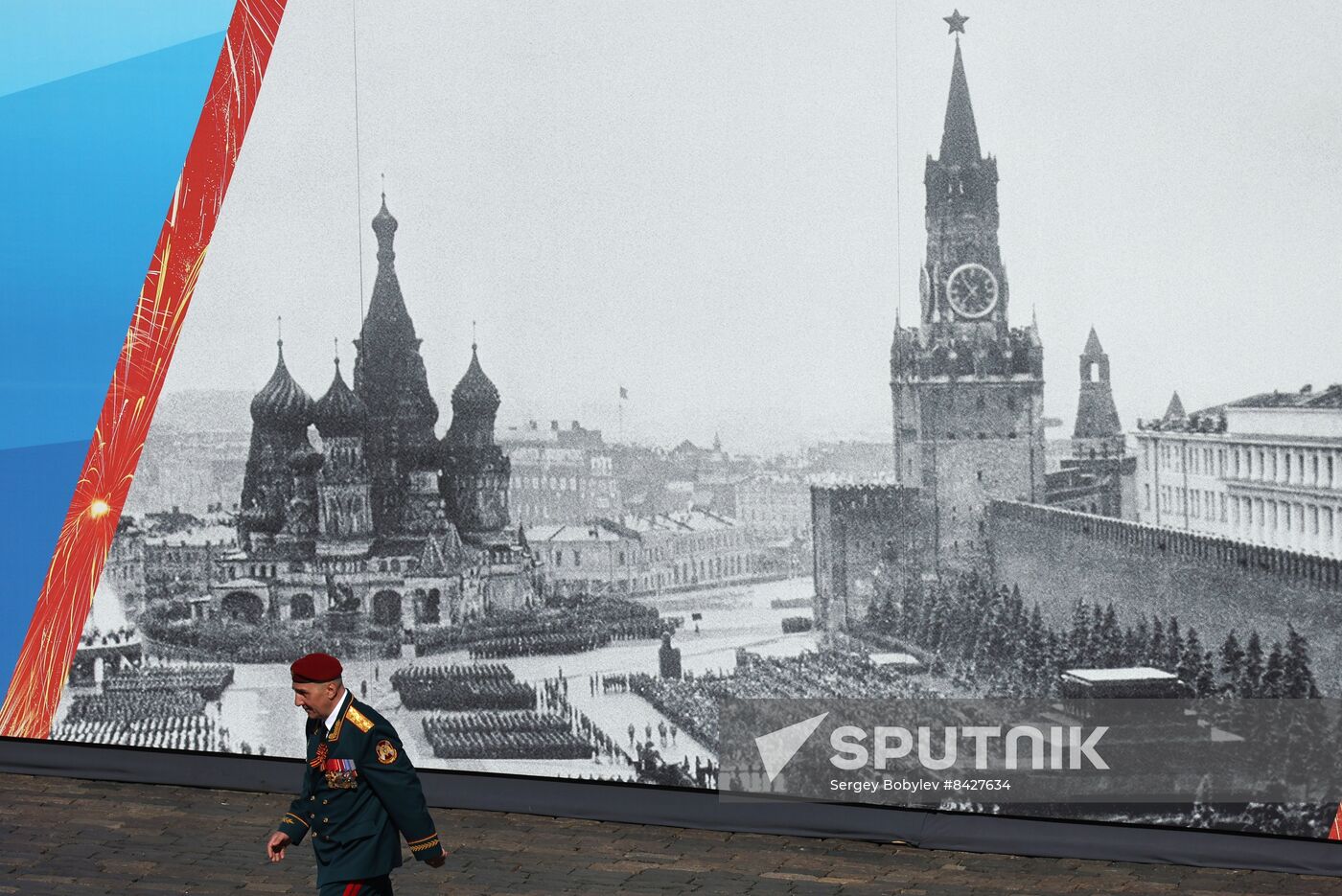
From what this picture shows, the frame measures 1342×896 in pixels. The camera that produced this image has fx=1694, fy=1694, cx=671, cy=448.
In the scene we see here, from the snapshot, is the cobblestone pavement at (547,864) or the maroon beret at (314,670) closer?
the maroon beret at (314,670)

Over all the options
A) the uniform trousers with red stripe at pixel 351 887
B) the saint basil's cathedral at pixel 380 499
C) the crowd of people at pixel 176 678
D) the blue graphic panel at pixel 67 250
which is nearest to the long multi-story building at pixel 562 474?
the saint basil's cathedral at pixel 380 499

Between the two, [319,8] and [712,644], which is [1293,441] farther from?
[319,8]

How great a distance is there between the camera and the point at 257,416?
8219 mm

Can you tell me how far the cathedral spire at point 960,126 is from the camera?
23.1 ft

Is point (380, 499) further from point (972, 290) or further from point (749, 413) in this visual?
point (972, 290)

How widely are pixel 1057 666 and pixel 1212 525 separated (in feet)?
2.80

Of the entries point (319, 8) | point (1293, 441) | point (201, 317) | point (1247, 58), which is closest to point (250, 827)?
point (201, 317)

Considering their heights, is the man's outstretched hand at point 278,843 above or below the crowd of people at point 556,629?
below

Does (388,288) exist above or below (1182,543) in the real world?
above

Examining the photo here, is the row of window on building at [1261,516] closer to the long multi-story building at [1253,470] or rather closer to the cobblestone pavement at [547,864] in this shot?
the long multi-story building at [1253,470]

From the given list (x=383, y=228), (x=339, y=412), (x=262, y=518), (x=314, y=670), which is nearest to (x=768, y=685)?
(x=339, y=412)

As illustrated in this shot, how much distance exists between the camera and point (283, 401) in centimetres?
814

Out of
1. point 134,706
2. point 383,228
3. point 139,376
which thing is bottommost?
point 134,706

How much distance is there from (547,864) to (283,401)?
2.75 meters
